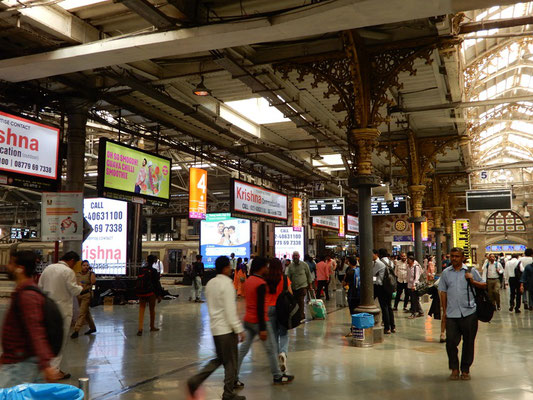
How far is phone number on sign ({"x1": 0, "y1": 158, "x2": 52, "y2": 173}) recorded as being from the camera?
8273mm

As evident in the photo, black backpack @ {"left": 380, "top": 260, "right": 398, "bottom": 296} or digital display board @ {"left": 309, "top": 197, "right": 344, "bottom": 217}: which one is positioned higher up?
digital display board @ {"left": 309, "top": 197, "right": 344, "bottom": 217}

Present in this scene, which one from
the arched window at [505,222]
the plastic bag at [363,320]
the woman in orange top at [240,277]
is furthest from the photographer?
the arched window at [505,222]

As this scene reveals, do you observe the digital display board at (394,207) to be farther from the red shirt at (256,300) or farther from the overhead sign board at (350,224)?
the red shirt at (256,300)

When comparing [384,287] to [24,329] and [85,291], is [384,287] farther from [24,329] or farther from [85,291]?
[24,329]

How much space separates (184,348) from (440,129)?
10765 mm

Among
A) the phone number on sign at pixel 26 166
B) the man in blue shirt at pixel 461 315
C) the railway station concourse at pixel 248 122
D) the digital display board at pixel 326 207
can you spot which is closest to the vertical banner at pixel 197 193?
the railway station concourse at pixel 248 122

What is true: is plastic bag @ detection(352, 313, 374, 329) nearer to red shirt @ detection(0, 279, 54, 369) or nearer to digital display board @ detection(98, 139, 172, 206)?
digital display board @ detection(98, 139, 172, 206)

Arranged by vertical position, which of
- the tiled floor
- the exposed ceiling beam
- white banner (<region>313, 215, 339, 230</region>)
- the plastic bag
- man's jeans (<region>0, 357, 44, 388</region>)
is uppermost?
the exposed ceiling beam

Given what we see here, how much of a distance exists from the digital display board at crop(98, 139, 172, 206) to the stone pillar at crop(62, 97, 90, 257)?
100 centimetres

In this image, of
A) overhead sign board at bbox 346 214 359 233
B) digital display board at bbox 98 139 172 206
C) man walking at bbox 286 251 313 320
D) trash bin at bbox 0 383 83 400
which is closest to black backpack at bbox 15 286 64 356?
trash bin at bbox 0 383 83 400

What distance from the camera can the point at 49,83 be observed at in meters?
10.9

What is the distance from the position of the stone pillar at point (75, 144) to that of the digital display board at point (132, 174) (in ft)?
3.27

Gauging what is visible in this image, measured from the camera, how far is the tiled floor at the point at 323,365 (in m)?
5.64

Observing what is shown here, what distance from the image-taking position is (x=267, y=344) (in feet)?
18.9
